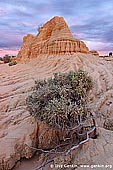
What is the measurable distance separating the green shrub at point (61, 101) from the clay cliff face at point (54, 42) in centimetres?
815

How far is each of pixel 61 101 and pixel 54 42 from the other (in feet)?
31.5

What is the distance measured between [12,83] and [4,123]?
450cm

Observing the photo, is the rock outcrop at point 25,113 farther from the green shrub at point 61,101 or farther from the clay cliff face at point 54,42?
the clay cliff face at point 54,42

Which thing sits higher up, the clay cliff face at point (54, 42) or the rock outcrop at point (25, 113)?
the clay cliff face at point (54, 42)

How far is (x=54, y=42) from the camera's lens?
13070mm

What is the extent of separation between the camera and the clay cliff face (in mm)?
12844

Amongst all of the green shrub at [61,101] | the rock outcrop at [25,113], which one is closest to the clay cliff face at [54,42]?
the rock outcrop at [25,113]

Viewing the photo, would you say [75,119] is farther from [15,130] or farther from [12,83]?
[12,83]

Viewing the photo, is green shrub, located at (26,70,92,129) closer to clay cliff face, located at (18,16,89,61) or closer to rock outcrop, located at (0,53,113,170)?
rock outcrop, located at (0,53,113,170)

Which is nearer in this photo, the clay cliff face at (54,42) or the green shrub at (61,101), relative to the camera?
the green shrub at (61,101)

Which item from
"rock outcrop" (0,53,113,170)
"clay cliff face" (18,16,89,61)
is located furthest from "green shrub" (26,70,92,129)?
"clay cliff face" (18,16,89,61)

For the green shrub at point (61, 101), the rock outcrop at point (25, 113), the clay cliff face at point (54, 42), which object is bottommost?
the rock outcrop at point (25, 113)

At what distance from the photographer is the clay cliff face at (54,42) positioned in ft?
42.1

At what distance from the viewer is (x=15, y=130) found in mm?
5160
